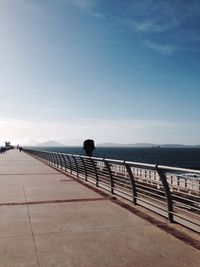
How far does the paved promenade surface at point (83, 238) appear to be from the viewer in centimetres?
538

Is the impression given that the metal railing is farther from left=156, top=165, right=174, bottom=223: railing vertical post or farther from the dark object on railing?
the dark object on railing

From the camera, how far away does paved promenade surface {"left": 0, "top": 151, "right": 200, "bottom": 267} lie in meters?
5.38

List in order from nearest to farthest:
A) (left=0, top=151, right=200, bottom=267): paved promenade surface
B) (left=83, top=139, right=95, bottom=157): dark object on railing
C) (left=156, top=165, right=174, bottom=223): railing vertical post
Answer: (left=0, top=151, right=200, bottom=267): paved promenade surface → (left=156, top=165, right=174, bottom=223): railing vertical post → (left=83, top=139, right=95, bottom=157): dark object on railing

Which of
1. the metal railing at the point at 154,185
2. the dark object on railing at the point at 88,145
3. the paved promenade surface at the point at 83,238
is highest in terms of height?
the dark object on railing at the point at 88,145

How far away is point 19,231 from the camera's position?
704 centimetres

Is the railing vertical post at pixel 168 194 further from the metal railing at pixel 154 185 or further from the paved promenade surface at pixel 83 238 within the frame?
the paved promenade surface at pixel 83 238

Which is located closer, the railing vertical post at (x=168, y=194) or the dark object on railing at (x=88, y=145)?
the railing vertical post at (x=168, y=194)

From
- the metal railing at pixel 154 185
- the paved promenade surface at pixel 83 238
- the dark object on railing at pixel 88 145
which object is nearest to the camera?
the paved promenade surface at pixel 83 238

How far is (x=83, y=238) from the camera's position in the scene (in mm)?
6535

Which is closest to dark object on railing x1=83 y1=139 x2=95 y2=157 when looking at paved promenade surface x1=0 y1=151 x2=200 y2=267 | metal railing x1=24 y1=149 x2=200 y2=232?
metal railing x1=24 y1=149 x2=200 y2=232

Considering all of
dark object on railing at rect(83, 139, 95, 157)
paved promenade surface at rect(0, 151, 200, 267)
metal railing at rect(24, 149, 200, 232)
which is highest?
dark object on railing at rect(83, 139, 95, 157)

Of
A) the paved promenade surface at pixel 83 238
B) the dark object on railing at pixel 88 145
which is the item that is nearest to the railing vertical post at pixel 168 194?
the paved promenade surface at pixel 83 238

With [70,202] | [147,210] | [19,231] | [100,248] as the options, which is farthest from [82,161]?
[100,248]

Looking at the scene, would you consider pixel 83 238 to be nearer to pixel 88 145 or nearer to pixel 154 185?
pixel 154 185
